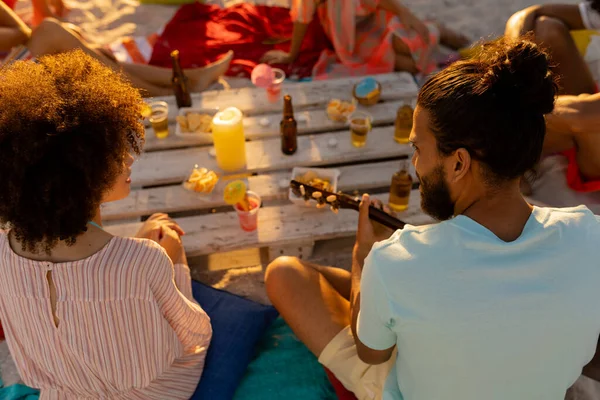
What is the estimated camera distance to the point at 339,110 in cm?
267

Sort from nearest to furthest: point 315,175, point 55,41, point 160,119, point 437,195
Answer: point 437,195 < point 315,175 < point 160,119 < point 55,41

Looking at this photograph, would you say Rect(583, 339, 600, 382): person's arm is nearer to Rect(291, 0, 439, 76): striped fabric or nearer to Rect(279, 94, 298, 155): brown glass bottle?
Rect(279, 94, 298, 155): brown glass bottle

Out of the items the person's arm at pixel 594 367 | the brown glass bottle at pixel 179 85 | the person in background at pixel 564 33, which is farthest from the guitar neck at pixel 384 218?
the person in background at pixel 564 33

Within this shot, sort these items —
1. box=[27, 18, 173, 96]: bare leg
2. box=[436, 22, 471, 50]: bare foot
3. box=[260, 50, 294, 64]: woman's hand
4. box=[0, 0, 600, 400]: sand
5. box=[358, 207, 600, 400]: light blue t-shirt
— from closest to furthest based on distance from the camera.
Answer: box=[358, 207, 600, 400]: light blue t-shirt < box=[27, 18, 173, 96]: bare leg < box=[260, 50, 294, 64]: woman's hand < box=[436, 22, 471, 50]: bare foot < box=[0, 0, 600, 400]: sand

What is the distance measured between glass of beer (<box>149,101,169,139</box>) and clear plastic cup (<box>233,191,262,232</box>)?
72 cm

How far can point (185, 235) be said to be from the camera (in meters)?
2.22

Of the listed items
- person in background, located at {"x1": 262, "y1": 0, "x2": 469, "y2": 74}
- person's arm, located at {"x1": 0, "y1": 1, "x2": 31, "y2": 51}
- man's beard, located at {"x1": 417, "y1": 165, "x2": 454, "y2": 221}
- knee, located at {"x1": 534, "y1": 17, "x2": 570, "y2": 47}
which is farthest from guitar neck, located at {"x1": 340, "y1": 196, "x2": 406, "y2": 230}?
person's arm, located at {"x1": 0, "y1": 1, "x2": 31, "y2": 51}

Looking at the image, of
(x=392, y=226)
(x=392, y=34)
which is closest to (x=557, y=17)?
(x=392, y=34)

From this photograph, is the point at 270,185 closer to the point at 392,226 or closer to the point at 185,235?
the point at 185,235

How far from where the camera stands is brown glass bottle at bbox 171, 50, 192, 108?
8.56ft

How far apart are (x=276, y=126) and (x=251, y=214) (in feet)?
2.35

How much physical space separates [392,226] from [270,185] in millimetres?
727

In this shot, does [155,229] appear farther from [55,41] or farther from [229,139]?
[55,41]

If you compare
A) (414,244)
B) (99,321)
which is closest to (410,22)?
(414,244)
